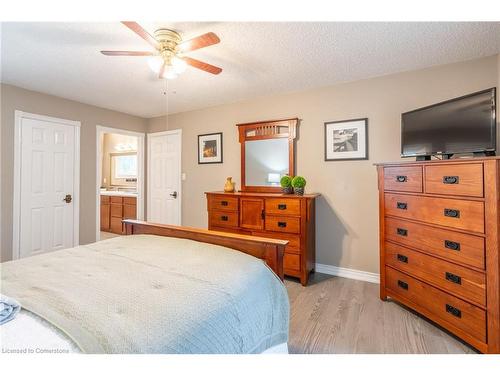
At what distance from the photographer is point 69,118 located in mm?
3516

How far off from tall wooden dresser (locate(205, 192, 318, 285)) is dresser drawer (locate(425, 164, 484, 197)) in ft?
3.62

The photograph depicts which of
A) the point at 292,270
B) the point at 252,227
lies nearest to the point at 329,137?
the point at 252,227

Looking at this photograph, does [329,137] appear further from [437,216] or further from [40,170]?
[40,170]

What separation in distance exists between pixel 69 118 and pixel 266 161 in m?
2.87

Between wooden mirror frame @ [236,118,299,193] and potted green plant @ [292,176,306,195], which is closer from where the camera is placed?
potted green plant @ [292,176,306,195]

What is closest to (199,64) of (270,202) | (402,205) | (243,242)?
(243,242)

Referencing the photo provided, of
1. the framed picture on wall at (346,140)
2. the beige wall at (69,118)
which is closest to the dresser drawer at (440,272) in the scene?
the framed picture on wall at (346,140)

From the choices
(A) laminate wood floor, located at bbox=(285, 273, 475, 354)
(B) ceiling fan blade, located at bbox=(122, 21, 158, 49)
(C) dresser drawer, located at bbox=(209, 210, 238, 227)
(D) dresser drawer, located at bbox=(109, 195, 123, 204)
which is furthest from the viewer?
(D) dresser drawer, located at bbox=(109, 195, 123, 204)

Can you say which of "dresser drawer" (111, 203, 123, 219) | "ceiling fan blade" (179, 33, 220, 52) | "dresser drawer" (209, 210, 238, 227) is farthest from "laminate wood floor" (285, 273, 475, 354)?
"dresser drawer" (111, 203, 123, 219)

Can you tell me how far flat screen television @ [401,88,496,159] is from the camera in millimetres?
1712

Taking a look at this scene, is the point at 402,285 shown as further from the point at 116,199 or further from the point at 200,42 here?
the point at 116,199

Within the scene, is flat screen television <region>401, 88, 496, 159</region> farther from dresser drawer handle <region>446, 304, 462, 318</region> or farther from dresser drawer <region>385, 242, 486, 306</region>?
dresser drawer handle <region>446, 304, 462, 318</region>

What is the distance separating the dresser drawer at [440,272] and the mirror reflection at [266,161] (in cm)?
153

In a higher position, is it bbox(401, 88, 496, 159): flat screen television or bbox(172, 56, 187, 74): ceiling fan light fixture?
bbox(172, 56, 187, 74): ceiling fan light fixture
